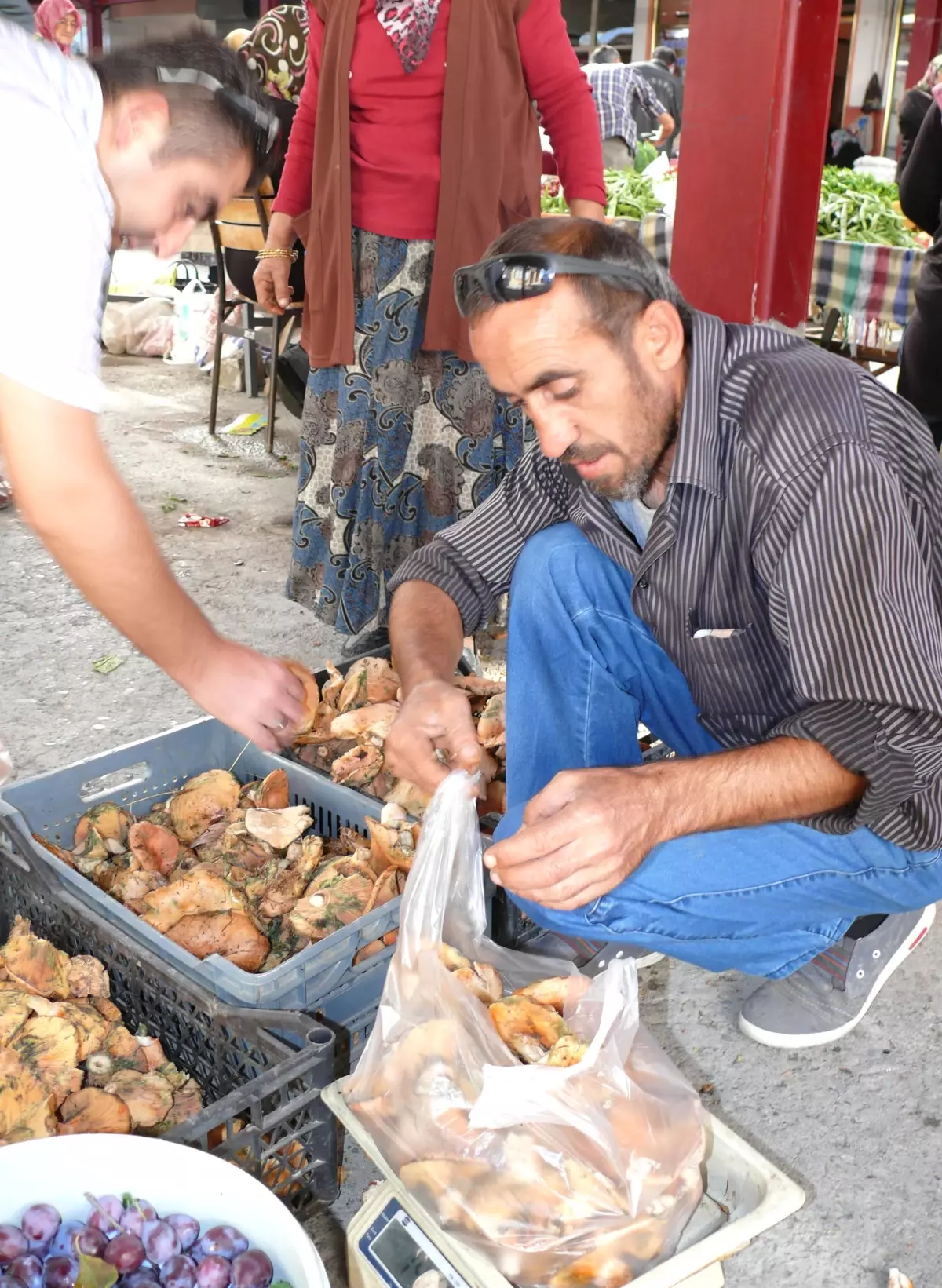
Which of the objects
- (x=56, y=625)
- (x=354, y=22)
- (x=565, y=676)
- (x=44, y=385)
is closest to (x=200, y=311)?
(x=56, y=625)

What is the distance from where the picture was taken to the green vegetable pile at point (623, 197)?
5.61 m

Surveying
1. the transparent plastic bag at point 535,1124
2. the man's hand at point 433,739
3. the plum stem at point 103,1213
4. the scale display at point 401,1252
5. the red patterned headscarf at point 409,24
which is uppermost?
the red patterned headscarf at point 409,24

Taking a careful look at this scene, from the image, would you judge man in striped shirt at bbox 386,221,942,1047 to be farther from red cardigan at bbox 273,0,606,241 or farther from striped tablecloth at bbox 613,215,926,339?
striped tablecloth at bbox 613,215,926,339

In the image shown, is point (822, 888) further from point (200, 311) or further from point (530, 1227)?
point (200, 311)

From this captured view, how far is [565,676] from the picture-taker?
184cm

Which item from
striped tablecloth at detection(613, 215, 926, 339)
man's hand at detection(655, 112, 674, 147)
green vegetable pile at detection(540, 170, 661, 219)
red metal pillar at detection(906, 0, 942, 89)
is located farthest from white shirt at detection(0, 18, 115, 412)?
red metal pillar at detection(906, 0, 942, 89)

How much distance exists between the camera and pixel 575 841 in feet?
4.21

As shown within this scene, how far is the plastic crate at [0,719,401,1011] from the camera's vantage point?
5.06 feet

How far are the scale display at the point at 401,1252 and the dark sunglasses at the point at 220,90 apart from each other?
3.94ft

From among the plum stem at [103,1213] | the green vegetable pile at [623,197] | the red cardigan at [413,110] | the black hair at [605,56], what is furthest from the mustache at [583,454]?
the black hair at [605,56]

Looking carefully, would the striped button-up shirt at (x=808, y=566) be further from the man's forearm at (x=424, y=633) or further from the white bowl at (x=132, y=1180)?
the white bowl at (x=132, y=1180)

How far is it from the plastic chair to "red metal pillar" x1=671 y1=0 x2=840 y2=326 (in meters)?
1.63

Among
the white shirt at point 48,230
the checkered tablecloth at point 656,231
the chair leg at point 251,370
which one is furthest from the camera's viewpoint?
the chair leg at point 251,370

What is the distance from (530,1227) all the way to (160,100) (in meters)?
1.22
